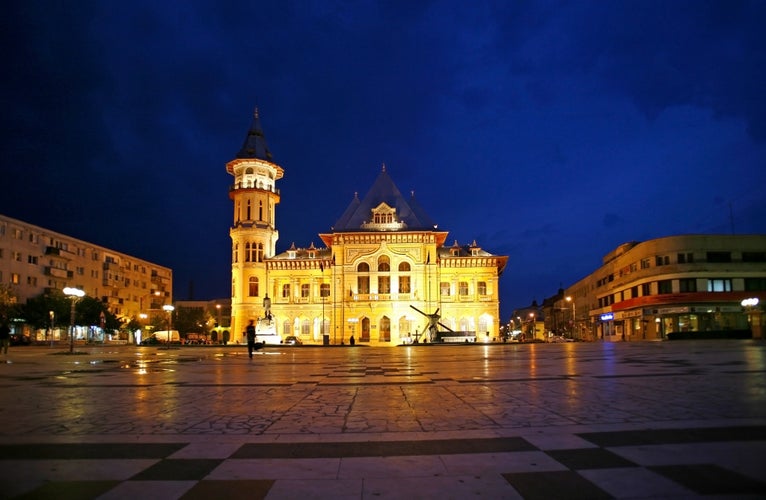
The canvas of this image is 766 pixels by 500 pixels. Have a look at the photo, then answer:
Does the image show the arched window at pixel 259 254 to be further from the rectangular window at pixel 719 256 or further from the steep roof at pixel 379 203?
the rectangular window at pixel 719 256

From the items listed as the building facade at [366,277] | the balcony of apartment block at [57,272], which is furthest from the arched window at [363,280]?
the balcony of apartment block at [57,272]

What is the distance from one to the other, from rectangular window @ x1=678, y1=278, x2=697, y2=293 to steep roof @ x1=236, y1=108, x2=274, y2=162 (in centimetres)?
5813

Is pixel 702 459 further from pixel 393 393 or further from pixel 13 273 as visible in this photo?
pixel 13 273

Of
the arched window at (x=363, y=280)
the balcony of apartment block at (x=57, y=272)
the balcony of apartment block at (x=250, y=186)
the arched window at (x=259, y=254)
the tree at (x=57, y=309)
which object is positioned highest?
the balcony of apartment block at (x=250, y=186)

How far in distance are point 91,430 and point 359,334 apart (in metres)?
67.9

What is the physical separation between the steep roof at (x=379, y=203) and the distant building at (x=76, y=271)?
124 feet

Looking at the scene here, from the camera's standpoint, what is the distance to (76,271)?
84.8 metres

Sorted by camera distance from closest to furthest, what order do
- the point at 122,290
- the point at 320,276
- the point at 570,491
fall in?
1. the point at 570,491
2. the point at 320,276
3. the point at 122,290

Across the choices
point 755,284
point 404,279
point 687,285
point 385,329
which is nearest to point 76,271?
point 385,329

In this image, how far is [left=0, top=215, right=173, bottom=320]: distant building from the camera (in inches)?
2781

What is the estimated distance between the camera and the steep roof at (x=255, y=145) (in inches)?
3410

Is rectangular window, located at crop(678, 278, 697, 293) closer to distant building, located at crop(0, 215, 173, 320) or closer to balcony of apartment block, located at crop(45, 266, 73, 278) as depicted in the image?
distant building, located at crop(0, 215, 173, 320)

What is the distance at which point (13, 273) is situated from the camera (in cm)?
7012

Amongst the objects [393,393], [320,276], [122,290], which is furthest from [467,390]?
[122,290]
